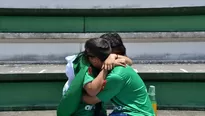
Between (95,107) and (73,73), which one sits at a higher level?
(73,73)

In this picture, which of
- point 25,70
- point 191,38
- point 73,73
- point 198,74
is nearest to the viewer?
point 73,73

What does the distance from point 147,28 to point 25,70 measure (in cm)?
178

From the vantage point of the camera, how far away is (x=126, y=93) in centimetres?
178

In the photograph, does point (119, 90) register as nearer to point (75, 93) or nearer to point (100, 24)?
point (75, 93)

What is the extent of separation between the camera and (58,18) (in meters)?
4.21

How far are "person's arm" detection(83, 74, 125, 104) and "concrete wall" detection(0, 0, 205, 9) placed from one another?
8.76 feet

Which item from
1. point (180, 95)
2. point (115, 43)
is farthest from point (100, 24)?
point (115, 43)

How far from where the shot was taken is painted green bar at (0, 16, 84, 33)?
4168mm

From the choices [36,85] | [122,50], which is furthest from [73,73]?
[36,85]

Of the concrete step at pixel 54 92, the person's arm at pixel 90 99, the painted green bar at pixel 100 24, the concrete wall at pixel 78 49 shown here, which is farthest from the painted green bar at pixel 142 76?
the person's arm at pixel 90 99

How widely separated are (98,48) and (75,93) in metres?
0.29

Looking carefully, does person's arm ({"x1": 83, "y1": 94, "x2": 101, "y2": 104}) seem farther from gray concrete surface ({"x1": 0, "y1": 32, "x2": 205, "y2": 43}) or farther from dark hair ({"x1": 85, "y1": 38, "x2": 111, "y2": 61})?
gray concrete surface ({"x1": 0, "y1": 32, "x2": 205, "y2": 43})

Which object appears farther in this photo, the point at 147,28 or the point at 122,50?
the point at 147,28

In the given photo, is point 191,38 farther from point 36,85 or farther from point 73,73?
point 73,73
